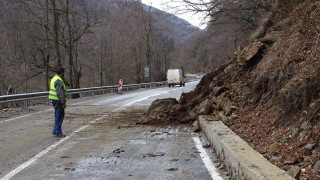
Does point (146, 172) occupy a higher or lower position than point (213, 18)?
lower

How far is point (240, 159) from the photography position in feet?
15.9

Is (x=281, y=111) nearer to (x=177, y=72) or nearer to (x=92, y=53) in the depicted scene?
(x=177, y=72)

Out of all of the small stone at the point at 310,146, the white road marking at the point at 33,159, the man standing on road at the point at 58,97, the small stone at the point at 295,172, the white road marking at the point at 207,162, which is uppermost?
the man standing on road at the point at 58,97

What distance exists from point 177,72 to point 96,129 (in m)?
37.1

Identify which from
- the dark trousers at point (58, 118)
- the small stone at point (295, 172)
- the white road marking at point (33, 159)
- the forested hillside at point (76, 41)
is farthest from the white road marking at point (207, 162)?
the forested hillside at point (76, 41)

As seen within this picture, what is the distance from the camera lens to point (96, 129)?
1011 centimetres

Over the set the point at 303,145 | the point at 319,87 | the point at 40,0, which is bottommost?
the point at 303,145

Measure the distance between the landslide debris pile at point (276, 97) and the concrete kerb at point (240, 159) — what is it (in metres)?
0.31

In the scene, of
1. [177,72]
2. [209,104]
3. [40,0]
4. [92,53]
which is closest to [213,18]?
[209,104]

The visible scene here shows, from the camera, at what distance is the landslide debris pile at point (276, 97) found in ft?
17.5

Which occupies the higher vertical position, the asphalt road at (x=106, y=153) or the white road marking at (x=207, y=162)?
the asphalt road at (x=106, y=153)

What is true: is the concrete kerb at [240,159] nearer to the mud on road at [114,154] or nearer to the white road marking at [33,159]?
the mud on road at [114,154]

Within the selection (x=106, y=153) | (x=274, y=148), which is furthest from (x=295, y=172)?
(x=106, y=153)

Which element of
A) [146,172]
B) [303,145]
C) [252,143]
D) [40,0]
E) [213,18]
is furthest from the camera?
[40,0]
